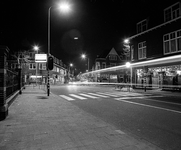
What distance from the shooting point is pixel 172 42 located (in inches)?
776

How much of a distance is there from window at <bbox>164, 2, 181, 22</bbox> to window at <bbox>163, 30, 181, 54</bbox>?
2056 mm

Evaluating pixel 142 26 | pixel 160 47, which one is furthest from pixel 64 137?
pixel 142 26

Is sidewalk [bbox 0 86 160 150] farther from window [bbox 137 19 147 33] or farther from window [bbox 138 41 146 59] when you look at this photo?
window [bbox 137 19 147 33]

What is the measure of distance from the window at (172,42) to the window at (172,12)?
2056 millimetres

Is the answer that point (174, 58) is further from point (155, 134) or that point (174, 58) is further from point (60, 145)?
point (60, 145)

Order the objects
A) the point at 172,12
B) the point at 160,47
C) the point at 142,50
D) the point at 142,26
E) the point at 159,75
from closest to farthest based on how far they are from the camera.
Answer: the point at 172,12 → the point at 160,47 → the point at 159,75 → the point at 142,26 → the point at 142,50

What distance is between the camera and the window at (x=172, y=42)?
18.9 metres

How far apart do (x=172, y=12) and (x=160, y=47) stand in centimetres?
470

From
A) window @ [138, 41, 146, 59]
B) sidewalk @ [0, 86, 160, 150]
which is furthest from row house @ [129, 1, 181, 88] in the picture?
sidewalk @ [0, 86, 160, 150]

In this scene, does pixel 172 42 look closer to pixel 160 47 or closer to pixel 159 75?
pixel 160 47

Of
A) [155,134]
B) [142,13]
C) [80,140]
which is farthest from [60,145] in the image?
[142,13]

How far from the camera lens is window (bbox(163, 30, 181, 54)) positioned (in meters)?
18.9

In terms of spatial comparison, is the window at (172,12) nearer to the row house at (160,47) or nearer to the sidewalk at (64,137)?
the row house at (160,47)

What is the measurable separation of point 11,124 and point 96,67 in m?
57.5
